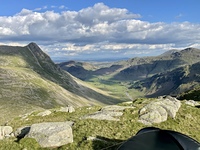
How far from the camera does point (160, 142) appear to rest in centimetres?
1859

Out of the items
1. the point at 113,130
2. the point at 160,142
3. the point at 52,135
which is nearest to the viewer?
the point at 160,142

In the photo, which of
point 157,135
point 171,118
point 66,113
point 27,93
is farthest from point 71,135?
point 27,93

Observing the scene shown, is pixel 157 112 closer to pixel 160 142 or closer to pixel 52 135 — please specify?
pixel 160 142

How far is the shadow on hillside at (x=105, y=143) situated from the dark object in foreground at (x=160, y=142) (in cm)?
275

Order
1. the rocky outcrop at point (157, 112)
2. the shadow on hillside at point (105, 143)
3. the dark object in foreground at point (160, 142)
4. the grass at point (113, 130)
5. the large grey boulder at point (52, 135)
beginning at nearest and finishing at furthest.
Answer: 1. the dark object in foreground at point (160, 142)
2. the shadow on hillside at point (105, 143)
3. the grass at point (113, 130)
4. the large grey boulder at point (52, 135)
5. the rocky outcrop at point (157, 112)

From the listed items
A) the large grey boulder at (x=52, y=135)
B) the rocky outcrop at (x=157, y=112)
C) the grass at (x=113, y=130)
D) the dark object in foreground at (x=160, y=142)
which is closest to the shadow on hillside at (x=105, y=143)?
the grass at (x=113, y=130)

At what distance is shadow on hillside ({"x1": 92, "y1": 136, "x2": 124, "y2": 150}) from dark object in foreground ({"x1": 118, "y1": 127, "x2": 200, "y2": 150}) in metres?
2.75

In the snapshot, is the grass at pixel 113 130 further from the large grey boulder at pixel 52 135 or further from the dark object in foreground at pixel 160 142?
the dark object in foreground at pixel 160 142

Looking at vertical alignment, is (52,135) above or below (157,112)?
above

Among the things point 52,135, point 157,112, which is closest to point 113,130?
point 52,135

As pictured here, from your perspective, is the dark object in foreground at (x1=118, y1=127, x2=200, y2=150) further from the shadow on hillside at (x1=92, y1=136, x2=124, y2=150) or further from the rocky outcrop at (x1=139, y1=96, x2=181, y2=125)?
the rocky outcrop at (x1=139, y1=96, x2=181, y2=125)

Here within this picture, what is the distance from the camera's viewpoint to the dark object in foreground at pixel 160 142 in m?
17.8

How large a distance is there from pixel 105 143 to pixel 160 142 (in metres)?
5.63

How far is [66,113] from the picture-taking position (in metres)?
41.3
